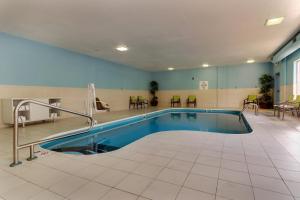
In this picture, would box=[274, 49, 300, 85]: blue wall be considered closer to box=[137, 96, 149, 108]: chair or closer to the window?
the window

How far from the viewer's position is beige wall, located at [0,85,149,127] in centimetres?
468

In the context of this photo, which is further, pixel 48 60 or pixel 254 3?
pixel 48 60

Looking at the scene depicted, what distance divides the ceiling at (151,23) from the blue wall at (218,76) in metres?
3.70

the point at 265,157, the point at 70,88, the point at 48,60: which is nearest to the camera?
the point at 265,157

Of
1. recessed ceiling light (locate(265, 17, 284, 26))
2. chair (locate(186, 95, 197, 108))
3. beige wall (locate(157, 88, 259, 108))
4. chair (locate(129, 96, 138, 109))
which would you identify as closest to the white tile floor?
recessed ceiling light (locate(265, 17, 284, 26))

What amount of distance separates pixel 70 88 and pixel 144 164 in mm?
5373

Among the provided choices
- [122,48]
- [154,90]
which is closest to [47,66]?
[122,48]

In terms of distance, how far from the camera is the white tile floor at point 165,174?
4.76ft

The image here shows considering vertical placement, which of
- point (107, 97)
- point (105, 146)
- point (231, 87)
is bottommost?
point (105, 146)

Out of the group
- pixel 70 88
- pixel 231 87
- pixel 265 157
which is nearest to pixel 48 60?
pixel 70 88

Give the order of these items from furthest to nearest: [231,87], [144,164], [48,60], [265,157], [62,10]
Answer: [231,87] → [48,60] → [62,10] → [265,157] → [144,164]

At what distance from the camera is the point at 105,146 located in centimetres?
324

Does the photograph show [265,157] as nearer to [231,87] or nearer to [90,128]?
[90,128]

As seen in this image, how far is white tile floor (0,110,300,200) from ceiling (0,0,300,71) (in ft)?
8.49
